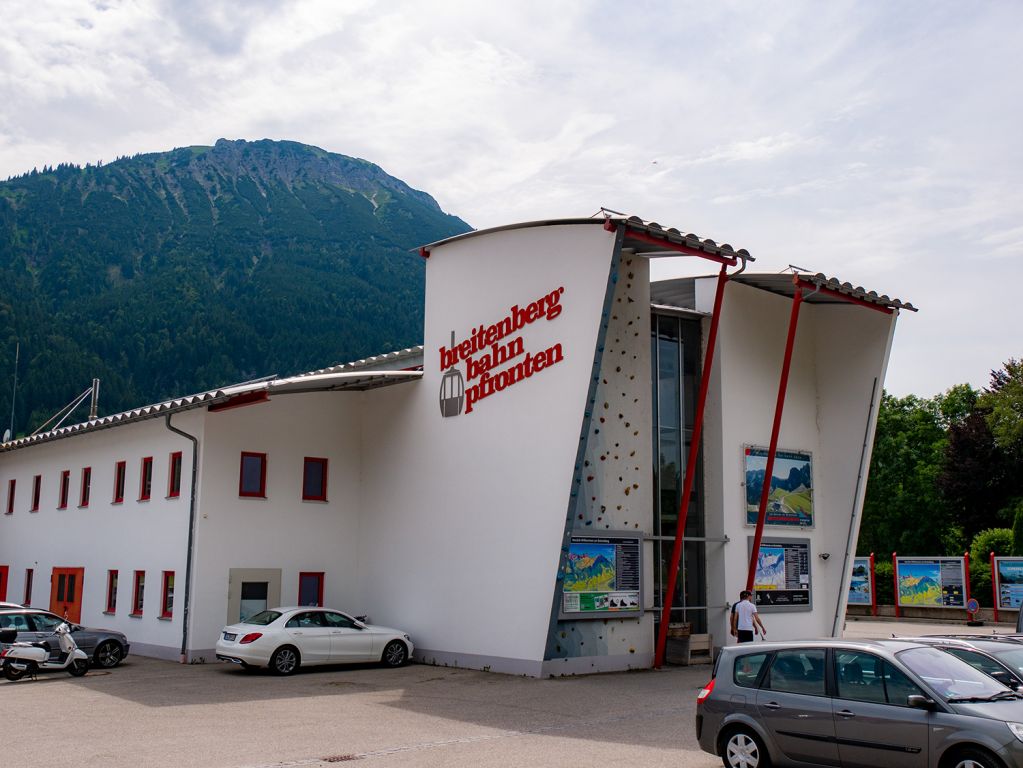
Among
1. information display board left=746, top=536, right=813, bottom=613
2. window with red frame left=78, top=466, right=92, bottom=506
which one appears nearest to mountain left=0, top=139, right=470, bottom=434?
window with red frame left=78, top=466, right=92, bottom=506

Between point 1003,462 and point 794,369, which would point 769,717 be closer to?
point 794,369

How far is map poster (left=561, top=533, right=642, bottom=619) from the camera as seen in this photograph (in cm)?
1966

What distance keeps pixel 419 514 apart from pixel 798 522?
9.23 metres

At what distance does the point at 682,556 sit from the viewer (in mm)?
22469

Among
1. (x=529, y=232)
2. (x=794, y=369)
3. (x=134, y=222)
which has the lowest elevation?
(x=794, y=369)

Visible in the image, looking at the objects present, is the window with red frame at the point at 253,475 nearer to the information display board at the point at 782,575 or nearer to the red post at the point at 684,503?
the red post at the point at 684,503

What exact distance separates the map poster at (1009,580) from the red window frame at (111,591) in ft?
96.6

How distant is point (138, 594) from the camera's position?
80.4 ft

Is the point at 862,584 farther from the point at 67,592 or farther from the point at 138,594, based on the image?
the point at 67,592

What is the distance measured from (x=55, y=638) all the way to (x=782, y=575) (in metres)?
16.2

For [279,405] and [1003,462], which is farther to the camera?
[1003,462]

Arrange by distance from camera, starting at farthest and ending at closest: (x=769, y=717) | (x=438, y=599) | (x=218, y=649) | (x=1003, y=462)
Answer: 1. (x=1003, y=462)
2. (x=438, y=599)
3. (x=218, y=649)
4. (x=769, y=717)

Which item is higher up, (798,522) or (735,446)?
(735,446)

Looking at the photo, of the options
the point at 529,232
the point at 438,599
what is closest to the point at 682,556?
the point at 438,599
